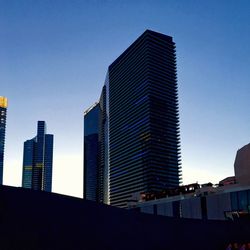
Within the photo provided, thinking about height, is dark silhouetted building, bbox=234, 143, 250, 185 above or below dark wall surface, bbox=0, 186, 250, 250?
above

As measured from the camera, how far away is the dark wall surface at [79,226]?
13195 mm

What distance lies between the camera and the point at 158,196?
351ft

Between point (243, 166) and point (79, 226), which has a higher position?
point (243, 166)

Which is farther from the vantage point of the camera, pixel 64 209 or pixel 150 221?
pixel 150 221

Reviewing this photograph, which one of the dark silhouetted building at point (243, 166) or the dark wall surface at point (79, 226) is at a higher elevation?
the dark silhouetted building at point (243, 166)

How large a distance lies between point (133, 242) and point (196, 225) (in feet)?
16.7

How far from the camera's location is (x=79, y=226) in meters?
15.0

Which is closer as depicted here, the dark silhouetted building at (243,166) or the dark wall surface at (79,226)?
the dark wall surface at (79,226)

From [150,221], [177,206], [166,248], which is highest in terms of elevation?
[177,206]

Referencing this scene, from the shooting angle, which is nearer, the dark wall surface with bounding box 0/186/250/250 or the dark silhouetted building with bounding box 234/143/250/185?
the dark wall surface with bounding box 0/186/250/250

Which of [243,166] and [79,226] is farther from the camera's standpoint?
[243,166]

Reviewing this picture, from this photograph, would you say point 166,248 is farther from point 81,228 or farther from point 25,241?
point 25,241

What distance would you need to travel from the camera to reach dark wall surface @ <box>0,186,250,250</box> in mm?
13195

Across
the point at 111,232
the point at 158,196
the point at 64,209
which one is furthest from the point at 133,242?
the point at 158,196
